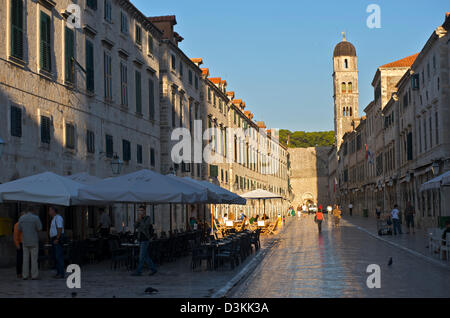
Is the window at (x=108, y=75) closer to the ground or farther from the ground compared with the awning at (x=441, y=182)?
farther from the ground

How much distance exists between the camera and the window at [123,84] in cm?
3020

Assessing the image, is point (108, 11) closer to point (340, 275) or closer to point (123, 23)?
point (123, 23)

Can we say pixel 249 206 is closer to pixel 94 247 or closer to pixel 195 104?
pixel 195 104

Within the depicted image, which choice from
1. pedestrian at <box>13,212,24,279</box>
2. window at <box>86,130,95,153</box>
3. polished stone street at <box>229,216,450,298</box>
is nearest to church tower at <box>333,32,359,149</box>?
window at <box>86,130,95,153</box>

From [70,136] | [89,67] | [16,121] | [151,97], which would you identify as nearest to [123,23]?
[89,67]

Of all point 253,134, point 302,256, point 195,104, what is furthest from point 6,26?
point 253,134

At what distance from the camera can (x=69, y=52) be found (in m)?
24.2

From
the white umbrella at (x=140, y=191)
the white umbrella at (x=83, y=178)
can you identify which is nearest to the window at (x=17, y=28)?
the white umbrella at (x=83, y=178)

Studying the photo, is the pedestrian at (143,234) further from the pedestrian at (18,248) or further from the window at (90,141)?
the window at (90,141)

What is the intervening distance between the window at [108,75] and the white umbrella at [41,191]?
11.9 meters

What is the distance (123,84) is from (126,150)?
3.17 meters

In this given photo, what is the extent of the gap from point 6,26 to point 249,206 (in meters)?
51.6

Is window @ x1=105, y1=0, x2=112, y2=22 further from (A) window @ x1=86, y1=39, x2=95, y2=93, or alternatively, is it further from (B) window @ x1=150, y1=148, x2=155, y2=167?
(B) window @ x1=150, y1=148, x2=155, y2=167

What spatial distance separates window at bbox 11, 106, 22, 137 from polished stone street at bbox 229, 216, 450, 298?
8748 mm
